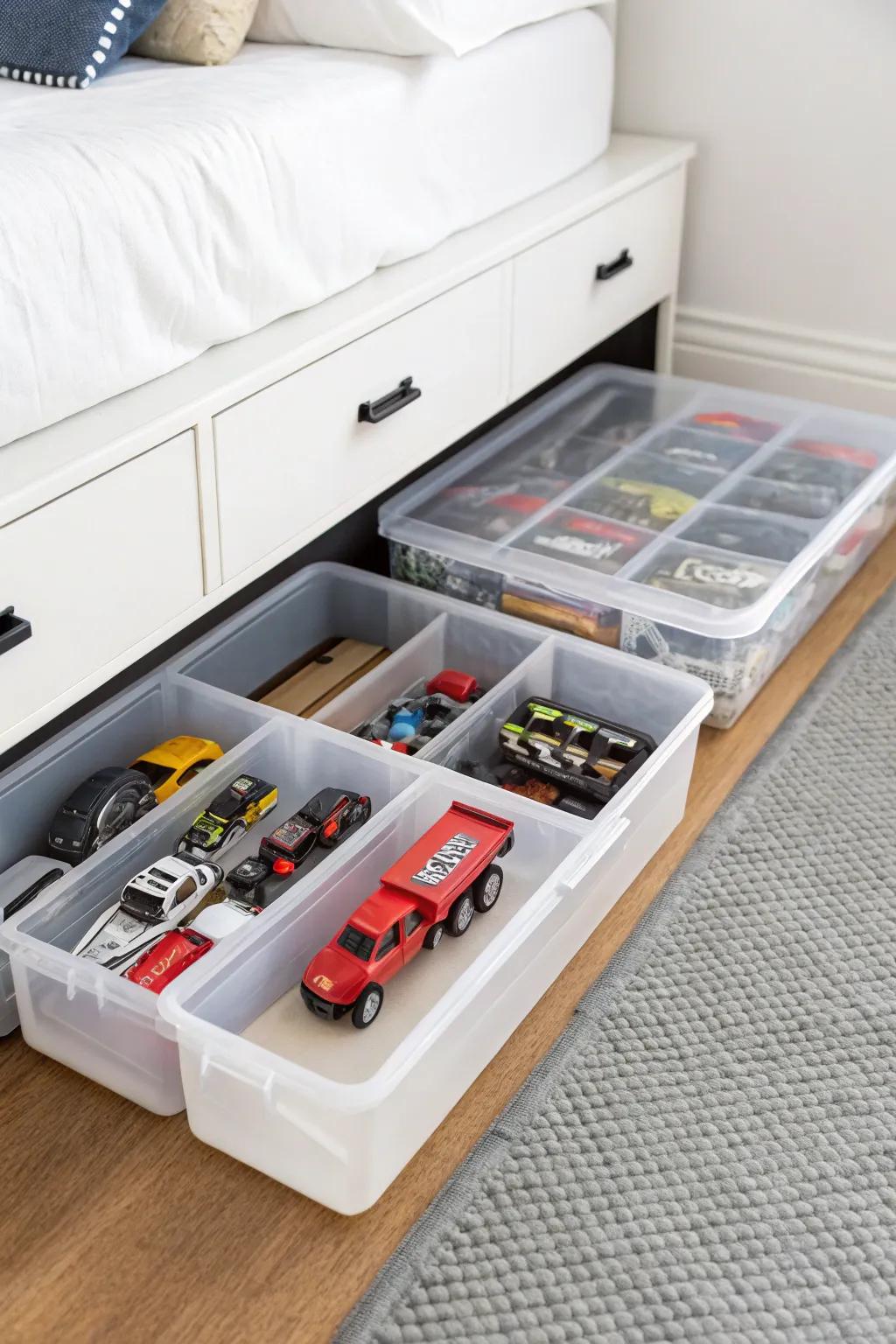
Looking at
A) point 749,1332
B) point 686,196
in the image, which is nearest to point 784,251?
point 686,196

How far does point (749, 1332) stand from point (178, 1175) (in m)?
0.48

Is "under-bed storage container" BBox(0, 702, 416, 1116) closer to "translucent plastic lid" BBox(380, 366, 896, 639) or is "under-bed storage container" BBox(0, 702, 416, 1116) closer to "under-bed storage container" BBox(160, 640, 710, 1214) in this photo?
"under-bed storage container" BBox(160, 640, 710, 1214)

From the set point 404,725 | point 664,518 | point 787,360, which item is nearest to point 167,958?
point 404,725

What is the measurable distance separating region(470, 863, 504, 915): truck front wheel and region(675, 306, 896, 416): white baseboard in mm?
1271

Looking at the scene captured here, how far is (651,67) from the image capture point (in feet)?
7.32

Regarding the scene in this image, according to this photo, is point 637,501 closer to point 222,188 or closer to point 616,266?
point 616,266

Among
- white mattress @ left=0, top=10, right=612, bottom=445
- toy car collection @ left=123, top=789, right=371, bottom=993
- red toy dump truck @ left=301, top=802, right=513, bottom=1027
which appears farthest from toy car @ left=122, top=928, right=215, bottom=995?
white mattress @ left=0, top=10, right=612, bottom=445

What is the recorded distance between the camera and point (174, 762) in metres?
1.50

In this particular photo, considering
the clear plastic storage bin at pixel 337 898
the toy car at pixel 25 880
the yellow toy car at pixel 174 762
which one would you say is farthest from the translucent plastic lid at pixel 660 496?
the toy car at pixel 25 880

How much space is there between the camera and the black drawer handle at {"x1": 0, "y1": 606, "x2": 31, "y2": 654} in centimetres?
116

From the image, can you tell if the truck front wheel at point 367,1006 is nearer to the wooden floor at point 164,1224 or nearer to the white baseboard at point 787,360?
the wooden floor at point 164,1224

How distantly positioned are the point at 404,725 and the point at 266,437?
14.7 inches

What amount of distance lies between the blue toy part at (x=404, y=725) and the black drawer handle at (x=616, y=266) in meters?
0.78

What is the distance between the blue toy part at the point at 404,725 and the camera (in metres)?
1.59
